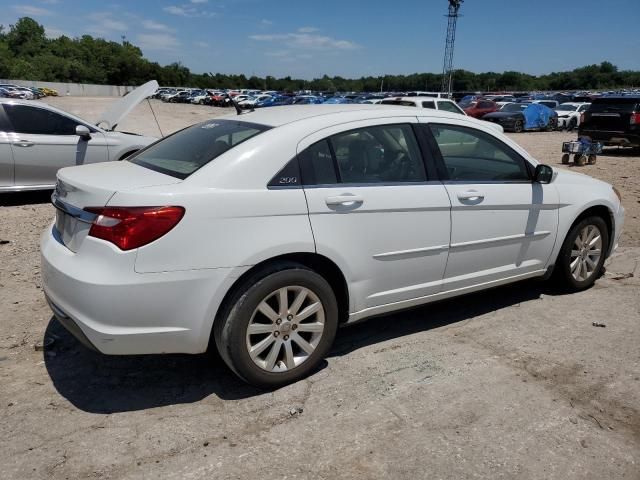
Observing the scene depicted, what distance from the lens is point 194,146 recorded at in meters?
3.62

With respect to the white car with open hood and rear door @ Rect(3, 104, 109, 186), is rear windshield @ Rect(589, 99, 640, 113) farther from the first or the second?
rear door @ Rect(3, 104, 109, 186)

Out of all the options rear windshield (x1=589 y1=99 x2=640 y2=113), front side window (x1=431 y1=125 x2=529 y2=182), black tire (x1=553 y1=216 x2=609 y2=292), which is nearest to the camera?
front side window (x1=431 y1=125 x2=529 y2=182)

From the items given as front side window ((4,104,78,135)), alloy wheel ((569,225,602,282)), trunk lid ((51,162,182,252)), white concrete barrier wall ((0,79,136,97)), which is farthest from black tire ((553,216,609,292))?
white concrete barrier wall ((0,79,136,97))

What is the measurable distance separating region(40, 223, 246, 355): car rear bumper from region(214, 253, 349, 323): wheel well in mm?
73

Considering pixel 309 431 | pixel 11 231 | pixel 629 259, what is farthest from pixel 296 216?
pixel 11 231

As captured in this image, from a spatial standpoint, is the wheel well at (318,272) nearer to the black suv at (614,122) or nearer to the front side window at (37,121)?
the front side window at (37,121)

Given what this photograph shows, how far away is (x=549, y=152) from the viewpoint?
17.4 meters

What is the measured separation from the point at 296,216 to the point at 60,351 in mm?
1945

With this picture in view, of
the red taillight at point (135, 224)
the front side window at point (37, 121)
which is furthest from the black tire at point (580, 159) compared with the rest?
the red taillight at point (135, 224)

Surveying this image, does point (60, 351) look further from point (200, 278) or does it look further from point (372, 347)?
point (372, 347)

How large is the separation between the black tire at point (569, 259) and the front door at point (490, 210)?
10.2 inches

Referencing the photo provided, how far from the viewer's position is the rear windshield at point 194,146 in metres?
3.31

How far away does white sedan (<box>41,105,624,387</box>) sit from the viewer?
290cm

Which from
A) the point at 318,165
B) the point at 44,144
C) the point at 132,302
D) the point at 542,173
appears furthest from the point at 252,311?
the point at 44,144
